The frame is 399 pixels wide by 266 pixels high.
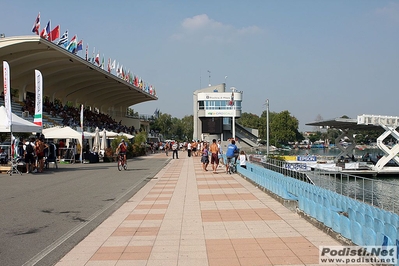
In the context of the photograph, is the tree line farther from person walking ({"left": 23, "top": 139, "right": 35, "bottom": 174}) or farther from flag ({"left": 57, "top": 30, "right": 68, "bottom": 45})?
person walking ({"left": 23, "top": 139, "right": 35, "bottom": 174})

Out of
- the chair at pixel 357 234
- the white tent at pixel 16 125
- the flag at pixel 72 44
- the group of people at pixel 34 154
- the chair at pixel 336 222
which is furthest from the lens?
the flag at pixel 72 44

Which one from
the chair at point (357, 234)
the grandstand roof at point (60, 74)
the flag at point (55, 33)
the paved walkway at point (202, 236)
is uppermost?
the flag at point (55, 33)

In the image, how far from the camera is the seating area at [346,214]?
18.5 feet

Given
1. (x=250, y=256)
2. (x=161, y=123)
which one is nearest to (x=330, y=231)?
(x=250, y=256)

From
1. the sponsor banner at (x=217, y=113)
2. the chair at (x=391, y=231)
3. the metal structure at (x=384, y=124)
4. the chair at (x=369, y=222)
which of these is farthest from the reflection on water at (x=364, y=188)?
the sponsor banner at (x=217, y=113)

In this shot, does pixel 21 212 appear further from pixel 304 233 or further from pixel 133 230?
pixel 304 233

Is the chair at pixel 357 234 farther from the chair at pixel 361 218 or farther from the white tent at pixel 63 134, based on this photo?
the white tent at pixel 63 134

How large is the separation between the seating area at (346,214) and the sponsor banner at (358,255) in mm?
81

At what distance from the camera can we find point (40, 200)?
11805 mm

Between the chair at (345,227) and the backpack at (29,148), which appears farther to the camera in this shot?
the backpack at (29,148)

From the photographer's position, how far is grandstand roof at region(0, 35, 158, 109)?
34869mm

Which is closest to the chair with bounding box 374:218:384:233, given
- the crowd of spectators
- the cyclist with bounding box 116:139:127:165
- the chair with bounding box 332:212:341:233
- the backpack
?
the chair with bounding box 332:212:341:233

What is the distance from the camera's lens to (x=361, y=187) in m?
10.3

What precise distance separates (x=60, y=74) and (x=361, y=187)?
4313cm
